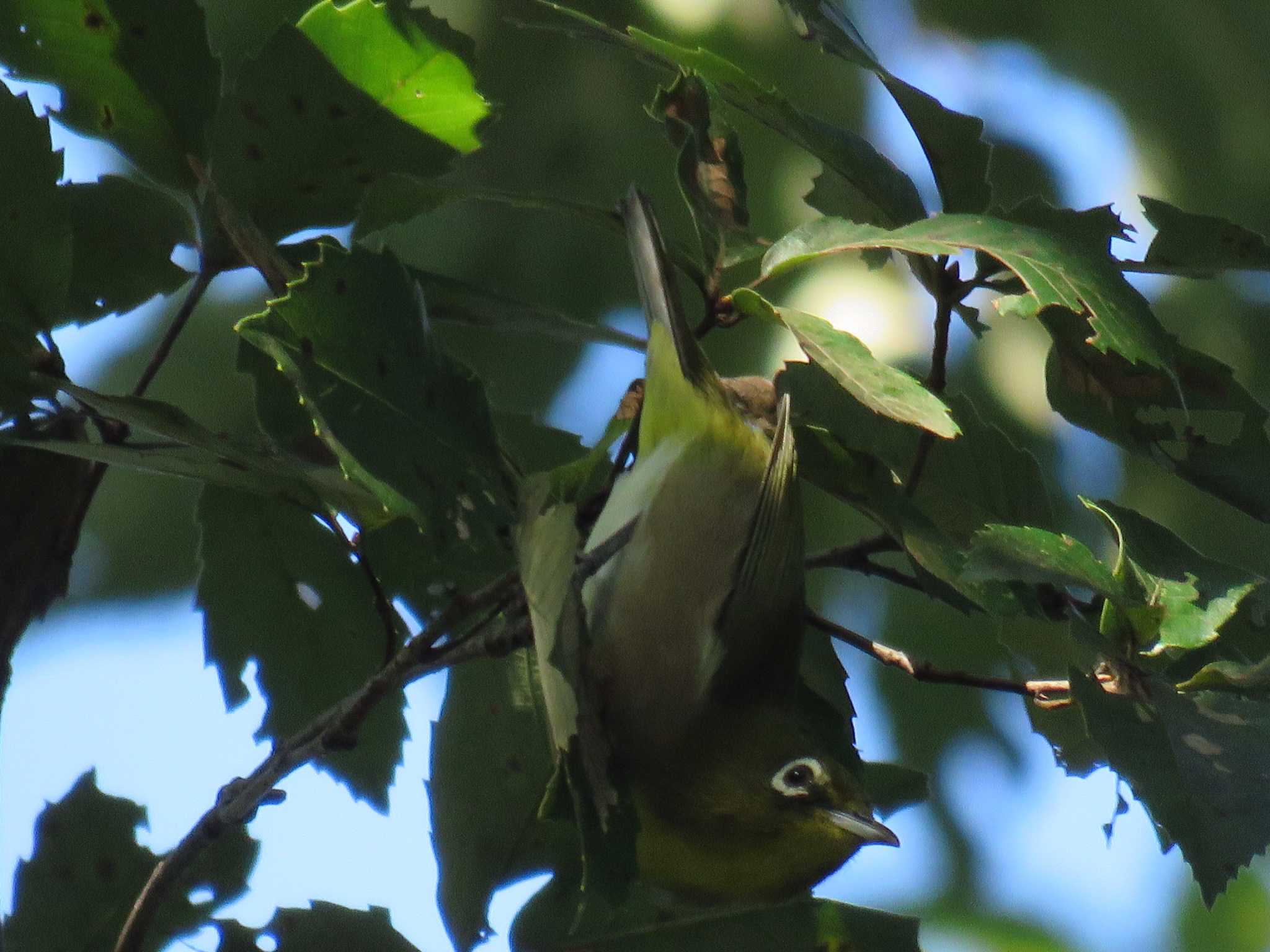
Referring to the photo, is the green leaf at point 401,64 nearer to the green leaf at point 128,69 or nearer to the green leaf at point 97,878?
the green leaf at point 128,69

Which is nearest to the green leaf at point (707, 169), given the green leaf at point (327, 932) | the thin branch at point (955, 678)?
the thin branch at point (955, 678)

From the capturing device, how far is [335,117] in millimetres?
1893

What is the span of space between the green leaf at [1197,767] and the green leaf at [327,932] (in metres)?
0.92

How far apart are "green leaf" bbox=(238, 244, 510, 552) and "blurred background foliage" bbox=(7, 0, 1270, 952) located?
1.58 meters

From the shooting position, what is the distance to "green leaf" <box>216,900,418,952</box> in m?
1.78

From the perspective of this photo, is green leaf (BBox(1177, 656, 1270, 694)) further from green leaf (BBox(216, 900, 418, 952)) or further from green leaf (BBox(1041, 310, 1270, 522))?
green leaf (BBox(216, 900, 418, 952))

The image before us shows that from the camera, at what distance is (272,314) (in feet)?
4.97

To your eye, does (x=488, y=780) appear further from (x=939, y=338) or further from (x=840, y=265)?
(x=840, y=265)

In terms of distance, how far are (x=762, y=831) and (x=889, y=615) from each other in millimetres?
1882

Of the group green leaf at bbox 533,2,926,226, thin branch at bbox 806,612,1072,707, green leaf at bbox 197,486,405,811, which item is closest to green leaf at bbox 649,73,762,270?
green leaf at bbox 533,2,926,226

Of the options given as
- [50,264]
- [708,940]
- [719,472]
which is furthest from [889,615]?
[50,264]

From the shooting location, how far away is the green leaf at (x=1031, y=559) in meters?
1.52

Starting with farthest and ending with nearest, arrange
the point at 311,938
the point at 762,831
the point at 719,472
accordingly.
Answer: the point at 719,472, the point at 762,831, the point at 311,938

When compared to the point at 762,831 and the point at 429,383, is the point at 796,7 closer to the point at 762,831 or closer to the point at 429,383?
the point at 429,383
